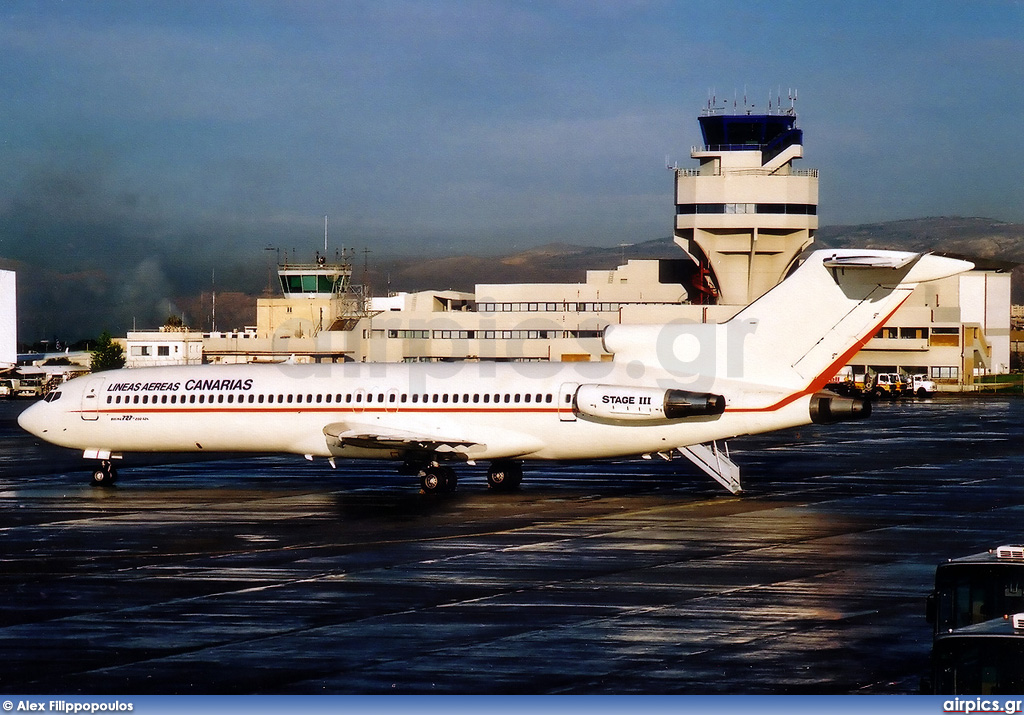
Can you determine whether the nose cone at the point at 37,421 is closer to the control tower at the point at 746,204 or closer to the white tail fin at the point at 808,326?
the white tail fin at the point at 808,326

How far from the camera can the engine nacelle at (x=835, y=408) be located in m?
28.7

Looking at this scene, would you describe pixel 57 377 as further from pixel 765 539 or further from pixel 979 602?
pixel 979 602

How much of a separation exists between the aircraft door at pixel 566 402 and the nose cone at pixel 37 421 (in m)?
15.1

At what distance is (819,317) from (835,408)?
6.90 ft

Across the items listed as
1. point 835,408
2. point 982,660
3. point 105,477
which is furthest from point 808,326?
point 105,477

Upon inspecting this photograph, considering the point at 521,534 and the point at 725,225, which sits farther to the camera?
the point at 725,225

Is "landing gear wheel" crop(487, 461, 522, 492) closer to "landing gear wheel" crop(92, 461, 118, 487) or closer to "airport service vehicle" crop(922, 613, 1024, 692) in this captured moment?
"landing gear wheel" crop(92, 461, 118, 487)

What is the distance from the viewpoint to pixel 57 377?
112250 millimetres

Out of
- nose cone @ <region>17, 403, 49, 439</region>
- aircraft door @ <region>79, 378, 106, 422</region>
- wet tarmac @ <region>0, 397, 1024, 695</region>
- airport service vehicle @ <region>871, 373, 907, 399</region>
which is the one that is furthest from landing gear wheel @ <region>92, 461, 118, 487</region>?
airport service vehicle @ <region>871, 373, 907, 399</region>

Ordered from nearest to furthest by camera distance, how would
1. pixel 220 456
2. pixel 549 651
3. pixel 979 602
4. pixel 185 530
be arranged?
pixel 979 602 → pixel 549 651 → pixel 185 530 → pixel 220 456

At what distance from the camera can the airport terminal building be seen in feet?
329

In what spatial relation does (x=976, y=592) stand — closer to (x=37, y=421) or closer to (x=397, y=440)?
(x=397, y=440)

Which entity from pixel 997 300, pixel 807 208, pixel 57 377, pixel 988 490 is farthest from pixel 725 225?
pixel 988 490

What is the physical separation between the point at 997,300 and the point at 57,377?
91713mm
